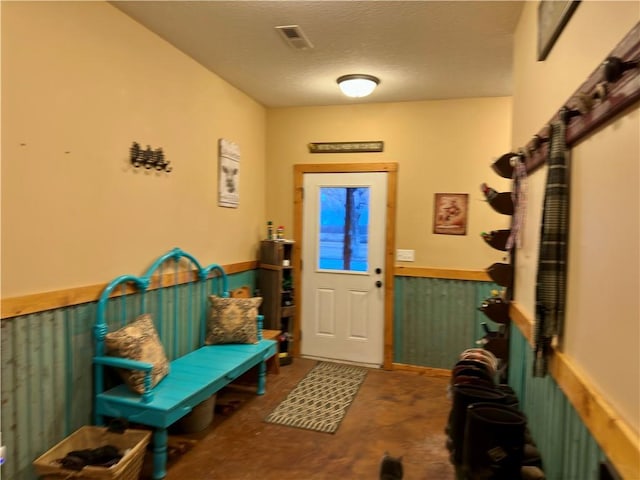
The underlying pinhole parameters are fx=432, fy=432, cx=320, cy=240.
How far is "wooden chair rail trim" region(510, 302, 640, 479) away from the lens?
959 mm

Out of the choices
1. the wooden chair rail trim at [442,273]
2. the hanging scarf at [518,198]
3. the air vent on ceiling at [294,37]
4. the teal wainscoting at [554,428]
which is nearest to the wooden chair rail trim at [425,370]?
the wooden chair rail trim at [442,273]

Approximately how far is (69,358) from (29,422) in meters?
0.34

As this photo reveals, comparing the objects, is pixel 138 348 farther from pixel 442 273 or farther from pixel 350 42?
pixel 442 273

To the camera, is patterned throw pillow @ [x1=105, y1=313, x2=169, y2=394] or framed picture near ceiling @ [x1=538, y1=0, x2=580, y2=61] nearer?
framed picture near ceiling @ [x1=538, y1=0, x2=580, y2=61]

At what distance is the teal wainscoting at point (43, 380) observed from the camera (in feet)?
6.65

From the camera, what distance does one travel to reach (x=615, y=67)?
104cm

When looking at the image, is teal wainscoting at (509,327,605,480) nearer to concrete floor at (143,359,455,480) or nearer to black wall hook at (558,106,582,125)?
concrete floor at (143,359,455,480)

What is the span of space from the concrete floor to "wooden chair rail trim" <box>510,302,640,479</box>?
141 centimetres

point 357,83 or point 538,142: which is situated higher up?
point 357,83

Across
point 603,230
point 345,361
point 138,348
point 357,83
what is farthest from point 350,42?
point 345,361

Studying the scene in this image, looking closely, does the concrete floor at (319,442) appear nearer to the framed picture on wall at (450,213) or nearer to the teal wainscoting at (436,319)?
the teal wainscoting at (436,319)

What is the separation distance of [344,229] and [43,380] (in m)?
3.02

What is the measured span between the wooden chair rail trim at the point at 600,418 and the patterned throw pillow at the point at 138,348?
2079mm

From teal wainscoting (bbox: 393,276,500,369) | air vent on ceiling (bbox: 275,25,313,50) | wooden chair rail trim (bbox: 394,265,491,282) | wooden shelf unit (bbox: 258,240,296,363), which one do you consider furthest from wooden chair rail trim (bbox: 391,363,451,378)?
air vent on ceiling (bbox: 275,25,313,50)
